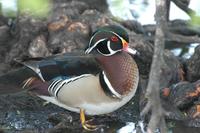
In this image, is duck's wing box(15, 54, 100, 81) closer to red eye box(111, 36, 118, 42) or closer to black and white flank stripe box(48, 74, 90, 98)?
black and white flank stripe box(48, 74, 90, 98)

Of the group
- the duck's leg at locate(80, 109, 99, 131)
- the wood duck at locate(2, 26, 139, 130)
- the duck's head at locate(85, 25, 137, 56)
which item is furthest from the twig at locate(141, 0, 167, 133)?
the duck's leg at locate(80, 109, 99, 131)

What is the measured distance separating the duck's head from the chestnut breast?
50 mm

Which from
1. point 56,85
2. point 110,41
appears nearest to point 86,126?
point 56,85

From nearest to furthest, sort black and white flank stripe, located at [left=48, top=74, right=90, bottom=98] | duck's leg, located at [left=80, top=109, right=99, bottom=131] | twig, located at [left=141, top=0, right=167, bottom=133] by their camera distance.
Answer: twig, located at [left=141, top=0, right=167, bottom=133] < black and white flank stripe, located at [left=48, top=74, right=90, bottom=98] < duck's leg, located at [left=80, top=109, right=99, bottom=131]

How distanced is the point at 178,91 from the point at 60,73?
1.00m

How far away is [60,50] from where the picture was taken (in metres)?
5.55

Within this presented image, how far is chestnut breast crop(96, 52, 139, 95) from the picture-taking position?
14.3 feet

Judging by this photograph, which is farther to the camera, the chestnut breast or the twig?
the chestnut breast

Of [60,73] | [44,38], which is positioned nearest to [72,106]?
[60,73]

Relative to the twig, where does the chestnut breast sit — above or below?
below

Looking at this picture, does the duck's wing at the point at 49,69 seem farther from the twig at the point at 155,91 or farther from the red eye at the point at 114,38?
the twig at the point at 155,91

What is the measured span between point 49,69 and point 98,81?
420mm

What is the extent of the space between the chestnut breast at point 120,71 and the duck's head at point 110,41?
50mm

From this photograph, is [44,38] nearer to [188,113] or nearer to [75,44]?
[75,44]
